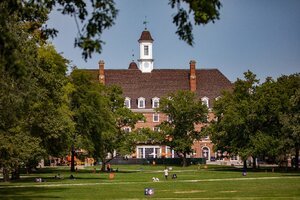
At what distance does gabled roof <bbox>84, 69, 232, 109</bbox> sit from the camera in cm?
12875

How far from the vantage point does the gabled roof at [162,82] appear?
12875 cm

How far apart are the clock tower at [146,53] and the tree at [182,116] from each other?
33.2 m

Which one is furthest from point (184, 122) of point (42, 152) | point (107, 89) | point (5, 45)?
point (5, 45)

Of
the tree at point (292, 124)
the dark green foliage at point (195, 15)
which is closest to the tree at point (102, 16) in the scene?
the dark green foliage at point (195, 15)

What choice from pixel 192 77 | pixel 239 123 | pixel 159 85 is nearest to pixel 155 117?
pixel 159 85

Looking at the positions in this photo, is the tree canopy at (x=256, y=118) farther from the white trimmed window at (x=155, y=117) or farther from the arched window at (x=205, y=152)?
the white trimmed window at (x=155, y=117)

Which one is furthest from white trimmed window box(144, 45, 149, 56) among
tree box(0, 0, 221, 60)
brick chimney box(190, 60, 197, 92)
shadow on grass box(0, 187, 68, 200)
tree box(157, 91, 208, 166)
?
tree box(0, 0, 221, 60)

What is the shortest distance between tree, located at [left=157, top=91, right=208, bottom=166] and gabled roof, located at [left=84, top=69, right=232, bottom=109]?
19.9 meters

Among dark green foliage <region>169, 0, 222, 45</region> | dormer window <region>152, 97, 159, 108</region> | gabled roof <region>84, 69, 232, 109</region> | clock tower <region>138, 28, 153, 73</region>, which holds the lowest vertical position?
dark green foliage <region>169, 0, 222, 45</region>

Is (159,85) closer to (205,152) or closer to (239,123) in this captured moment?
(205,152)

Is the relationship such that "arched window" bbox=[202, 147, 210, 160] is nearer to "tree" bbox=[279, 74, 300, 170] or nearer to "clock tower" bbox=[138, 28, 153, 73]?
"clock tower" bbox=[138, 28, 153, 73]

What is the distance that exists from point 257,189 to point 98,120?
34409mm

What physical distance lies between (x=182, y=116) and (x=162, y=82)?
2452 cm

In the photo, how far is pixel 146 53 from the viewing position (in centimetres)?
14400
